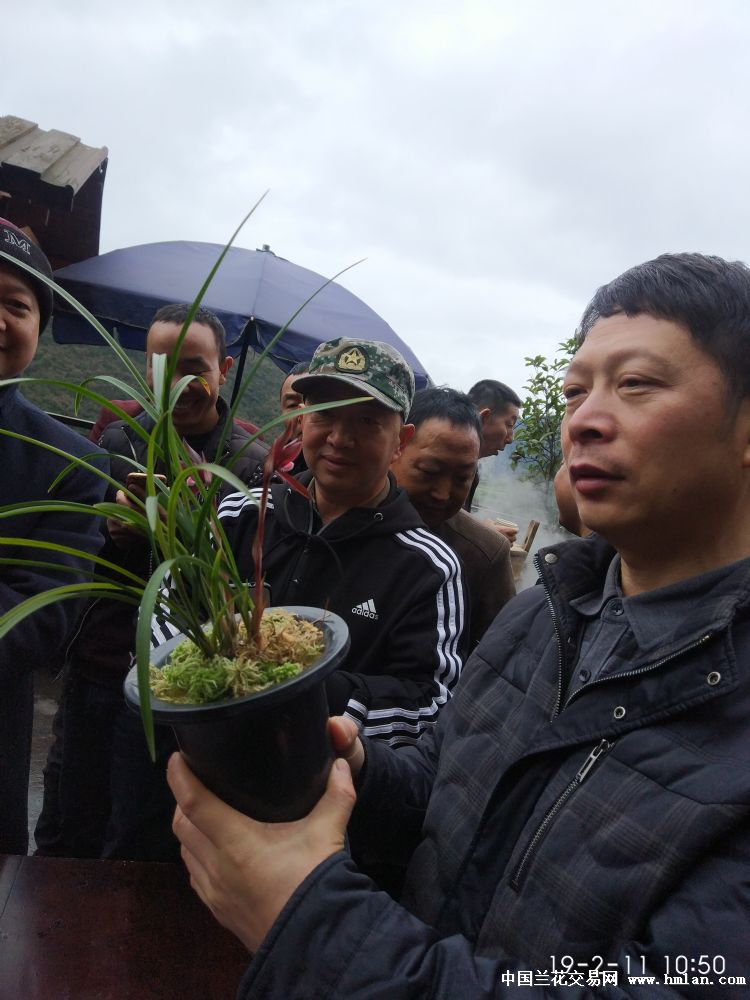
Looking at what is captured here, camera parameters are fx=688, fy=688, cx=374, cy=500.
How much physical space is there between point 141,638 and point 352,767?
676 millimetres

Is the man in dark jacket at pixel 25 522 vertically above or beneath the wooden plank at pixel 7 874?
above

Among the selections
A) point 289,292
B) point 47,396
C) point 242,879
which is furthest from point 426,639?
point 47,396

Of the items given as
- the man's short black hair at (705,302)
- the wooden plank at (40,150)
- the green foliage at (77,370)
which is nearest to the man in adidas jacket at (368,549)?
the man's short black hair at (705,302)

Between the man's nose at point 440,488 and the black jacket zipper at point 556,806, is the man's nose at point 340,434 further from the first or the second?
the black jacket zipper at point 556,806

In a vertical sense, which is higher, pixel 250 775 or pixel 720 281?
pixel 720 281

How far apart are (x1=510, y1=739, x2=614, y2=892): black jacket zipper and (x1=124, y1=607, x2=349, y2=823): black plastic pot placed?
0.32m

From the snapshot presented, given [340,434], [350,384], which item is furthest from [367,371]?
[340,434]

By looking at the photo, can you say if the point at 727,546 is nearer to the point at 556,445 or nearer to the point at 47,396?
the point at 556,445

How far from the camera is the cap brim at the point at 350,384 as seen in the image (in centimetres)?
204

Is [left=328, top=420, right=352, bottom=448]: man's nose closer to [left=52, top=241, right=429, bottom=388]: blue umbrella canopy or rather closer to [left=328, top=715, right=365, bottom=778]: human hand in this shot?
[left=328, top=715, right=365, bottom=778]: human hand

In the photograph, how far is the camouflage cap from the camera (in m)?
2.09

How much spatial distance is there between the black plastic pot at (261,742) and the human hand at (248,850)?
0.07 feet

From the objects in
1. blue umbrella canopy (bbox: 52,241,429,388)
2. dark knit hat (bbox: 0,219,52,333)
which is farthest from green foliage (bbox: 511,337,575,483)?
dark knit hat (bbox: 0,219,52,333)

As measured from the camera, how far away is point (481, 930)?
3.48ft
